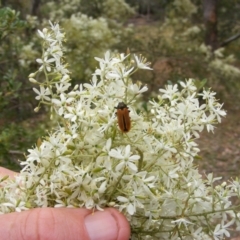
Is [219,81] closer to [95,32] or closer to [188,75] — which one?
[188,75]

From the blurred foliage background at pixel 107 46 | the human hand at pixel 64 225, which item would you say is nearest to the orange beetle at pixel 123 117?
the human hand at pixel 64 225

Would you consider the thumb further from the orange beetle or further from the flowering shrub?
the orange beetle

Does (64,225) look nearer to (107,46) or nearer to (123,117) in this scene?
(123,117)

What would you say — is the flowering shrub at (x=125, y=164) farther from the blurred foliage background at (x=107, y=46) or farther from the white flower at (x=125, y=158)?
the blurred foliage background at (x=107, y=46)

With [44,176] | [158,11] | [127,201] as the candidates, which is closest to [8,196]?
[44,176]

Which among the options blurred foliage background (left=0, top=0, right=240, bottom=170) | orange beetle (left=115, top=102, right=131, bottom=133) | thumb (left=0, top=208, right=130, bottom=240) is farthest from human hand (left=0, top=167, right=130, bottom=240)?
blurred foliage background (left=0, top=0, right=240, bottom=170)
